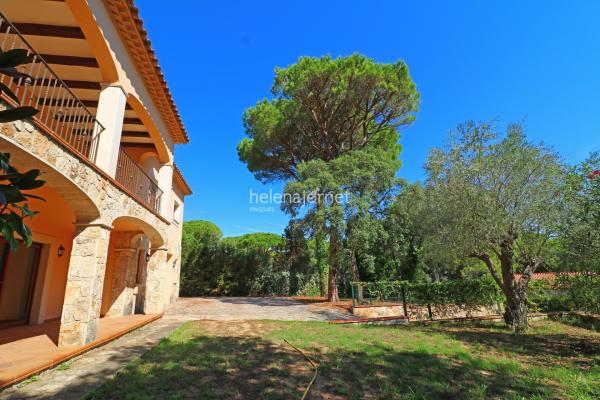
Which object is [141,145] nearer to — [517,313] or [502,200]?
[502,200]

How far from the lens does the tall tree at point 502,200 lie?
26.7 ft

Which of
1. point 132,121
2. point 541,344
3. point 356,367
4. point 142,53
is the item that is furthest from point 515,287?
point 132,121

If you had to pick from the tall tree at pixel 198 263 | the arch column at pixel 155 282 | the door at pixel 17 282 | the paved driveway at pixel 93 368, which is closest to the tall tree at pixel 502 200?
the paved driveway at pixel 93 368

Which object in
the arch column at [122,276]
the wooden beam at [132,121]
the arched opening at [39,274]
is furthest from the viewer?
the arch column at [122,276]

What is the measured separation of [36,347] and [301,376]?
4.46 metres

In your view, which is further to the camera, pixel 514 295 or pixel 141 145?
pixel 141 145

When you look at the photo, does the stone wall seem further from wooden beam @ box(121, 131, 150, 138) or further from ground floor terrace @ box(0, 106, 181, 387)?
wooden beam @ box(121, 131, 150, 138)

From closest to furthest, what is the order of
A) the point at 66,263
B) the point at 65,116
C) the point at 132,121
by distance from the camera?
the point at 65,116, the point at 66,263, the point at 132,121

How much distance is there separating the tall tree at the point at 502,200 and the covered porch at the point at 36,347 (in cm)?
873

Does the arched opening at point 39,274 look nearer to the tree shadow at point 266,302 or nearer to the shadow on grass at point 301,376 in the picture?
the shadow on grass at point 301,376

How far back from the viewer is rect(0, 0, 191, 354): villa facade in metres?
4.77

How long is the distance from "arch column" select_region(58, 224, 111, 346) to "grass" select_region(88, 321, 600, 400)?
1.21 m

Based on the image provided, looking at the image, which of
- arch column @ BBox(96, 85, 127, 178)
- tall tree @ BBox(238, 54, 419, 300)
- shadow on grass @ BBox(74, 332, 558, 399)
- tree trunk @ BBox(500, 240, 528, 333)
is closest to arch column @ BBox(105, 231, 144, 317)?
arch column @ BBox(96, 85, 127, 178)

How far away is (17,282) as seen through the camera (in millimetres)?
6891
